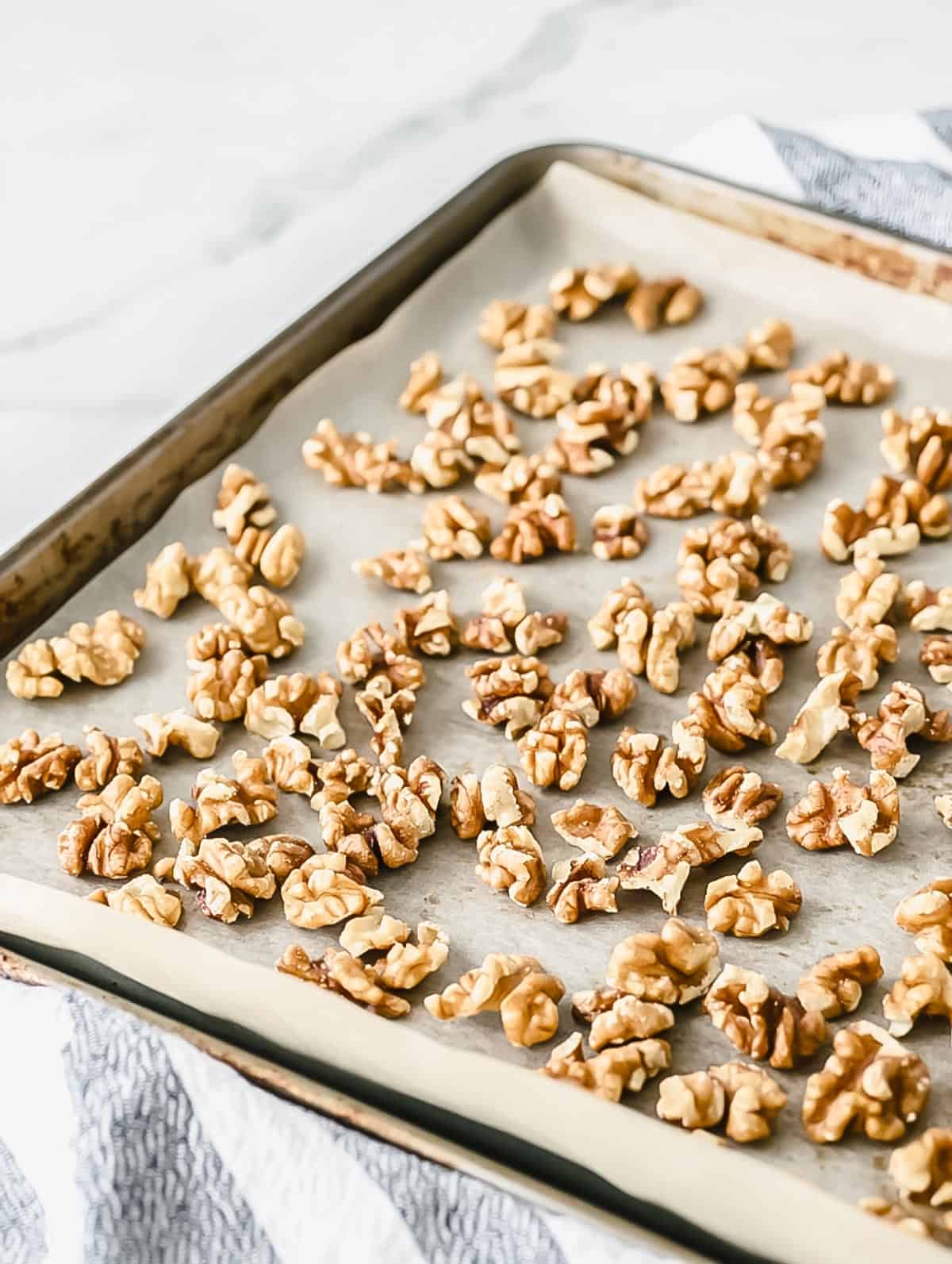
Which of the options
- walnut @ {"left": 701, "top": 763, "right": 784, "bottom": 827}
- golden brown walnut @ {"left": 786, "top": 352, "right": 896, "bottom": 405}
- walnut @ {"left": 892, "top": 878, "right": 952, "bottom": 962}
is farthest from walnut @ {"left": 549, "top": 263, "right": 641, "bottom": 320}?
walnut @ {"left": 892, "top": 878, "right": 952, "bottom": 962}

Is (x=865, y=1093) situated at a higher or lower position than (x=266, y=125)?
lower

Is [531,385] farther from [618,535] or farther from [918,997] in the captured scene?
[918,997]

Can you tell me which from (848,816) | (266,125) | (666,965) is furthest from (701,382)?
(266,125)

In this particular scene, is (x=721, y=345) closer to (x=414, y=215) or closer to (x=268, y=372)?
(x=268, y=372)

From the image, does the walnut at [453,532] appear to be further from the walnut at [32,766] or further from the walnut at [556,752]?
the walnut at [32,766]

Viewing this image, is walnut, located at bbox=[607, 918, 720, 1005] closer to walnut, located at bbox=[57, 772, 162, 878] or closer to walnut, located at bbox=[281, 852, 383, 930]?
walnut, located at bbox=[281, 852, 383, 930]

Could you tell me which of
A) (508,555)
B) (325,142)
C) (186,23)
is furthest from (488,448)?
(186,23)

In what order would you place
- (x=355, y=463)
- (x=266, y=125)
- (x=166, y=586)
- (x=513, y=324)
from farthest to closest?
(x=266, y=125) → (x=513, y=324) → (x=355, y=463) → (x=166, y=586)
